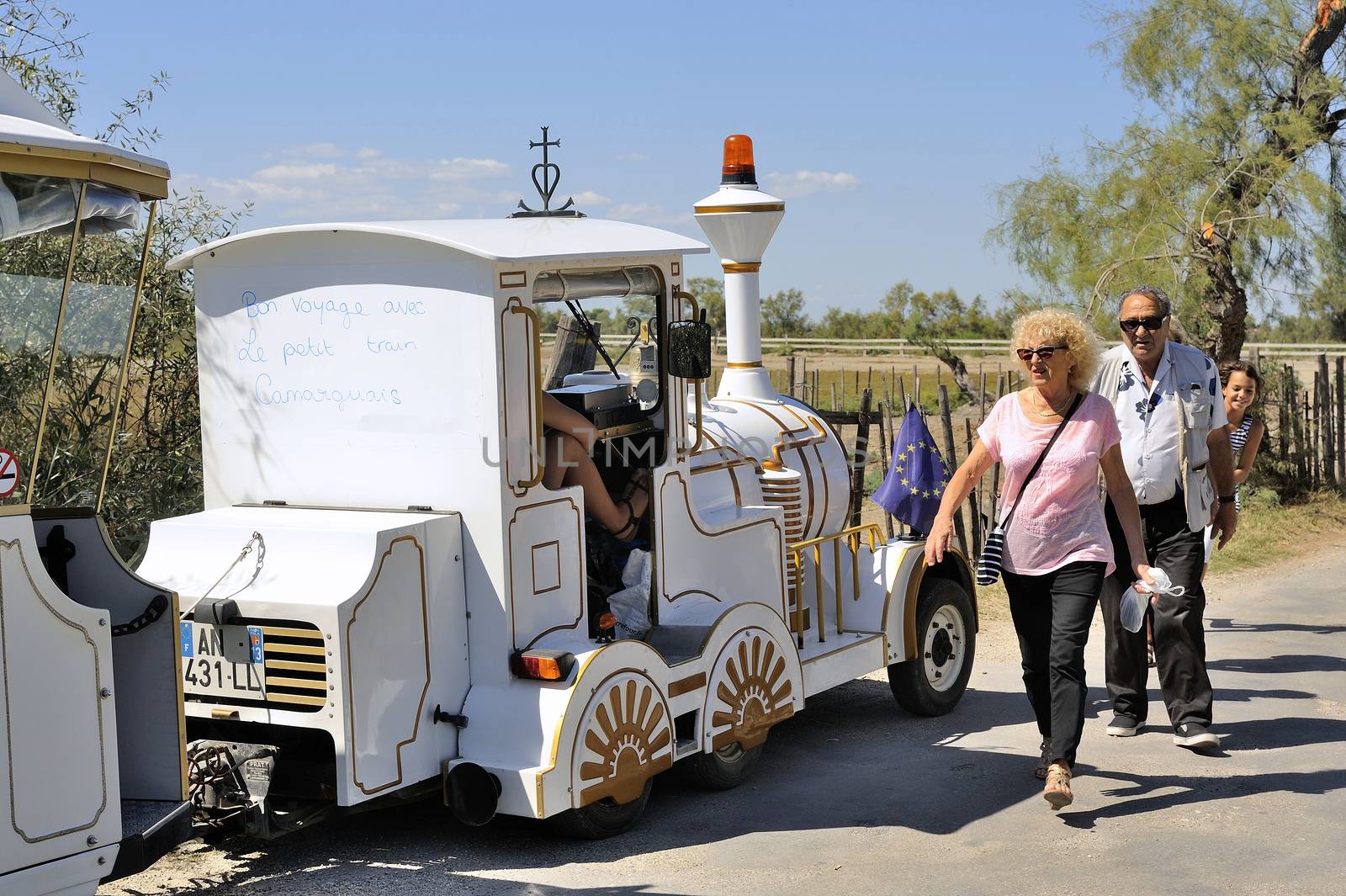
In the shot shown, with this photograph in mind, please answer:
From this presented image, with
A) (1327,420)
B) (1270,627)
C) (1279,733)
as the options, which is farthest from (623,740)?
(1327,420)

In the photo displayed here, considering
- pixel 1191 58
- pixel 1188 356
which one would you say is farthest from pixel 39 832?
pixel 1191 58

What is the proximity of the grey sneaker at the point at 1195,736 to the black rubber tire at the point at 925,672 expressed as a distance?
146 centimetres

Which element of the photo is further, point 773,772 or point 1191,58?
point 1191,58

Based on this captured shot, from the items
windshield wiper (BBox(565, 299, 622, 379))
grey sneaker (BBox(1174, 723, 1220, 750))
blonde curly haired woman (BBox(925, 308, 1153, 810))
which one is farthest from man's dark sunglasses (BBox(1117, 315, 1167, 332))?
windshield wiper (BBox(565, 299, 622, 379))

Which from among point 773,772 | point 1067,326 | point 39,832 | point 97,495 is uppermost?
point 1067,326

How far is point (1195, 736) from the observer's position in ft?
22.1

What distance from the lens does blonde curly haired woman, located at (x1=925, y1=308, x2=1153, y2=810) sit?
5.97 m

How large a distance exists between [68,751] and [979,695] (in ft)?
18.1

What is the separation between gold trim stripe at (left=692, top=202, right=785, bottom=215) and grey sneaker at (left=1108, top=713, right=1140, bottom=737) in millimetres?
3243

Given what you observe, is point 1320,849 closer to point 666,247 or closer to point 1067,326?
point 1067,326

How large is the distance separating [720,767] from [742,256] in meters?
2.96

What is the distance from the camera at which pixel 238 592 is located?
5.51 metres

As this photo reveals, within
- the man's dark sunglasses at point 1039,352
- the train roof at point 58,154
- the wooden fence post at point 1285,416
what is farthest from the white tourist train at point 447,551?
the wooden fence post at point 1285,416

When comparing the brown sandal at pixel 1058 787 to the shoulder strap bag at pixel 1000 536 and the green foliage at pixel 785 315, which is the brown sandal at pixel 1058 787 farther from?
the green foliage at pixel 785 315
